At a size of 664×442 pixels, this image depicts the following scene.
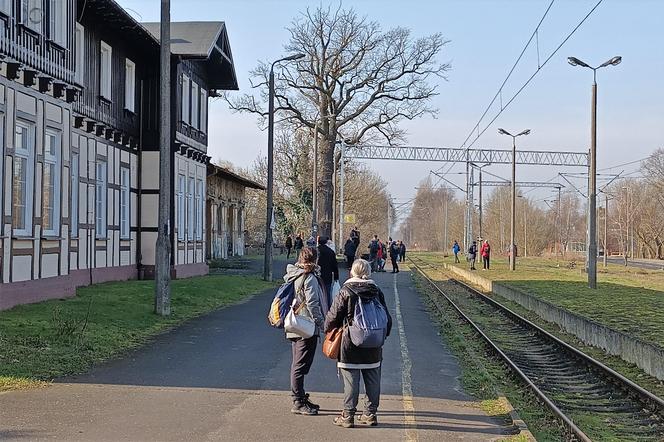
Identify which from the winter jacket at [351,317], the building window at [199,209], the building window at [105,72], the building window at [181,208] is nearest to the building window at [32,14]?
the building window at [105,72]

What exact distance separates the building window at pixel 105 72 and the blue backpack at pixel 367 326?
1693 cm

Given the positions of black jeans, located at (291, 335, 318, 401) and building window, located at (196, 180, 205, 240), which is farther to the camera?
building window, located at (196, 180, 205, 240)

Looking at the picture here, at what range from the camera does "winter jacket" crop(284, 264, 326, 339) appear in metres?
8.46

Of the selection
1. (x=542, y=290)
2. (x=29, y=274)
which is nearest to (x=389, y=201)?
(x=542, y=290)

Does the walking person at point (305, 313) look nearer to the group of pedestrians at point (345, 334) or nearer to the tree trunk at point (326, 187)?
the group of pedestrians at point (345, 334)

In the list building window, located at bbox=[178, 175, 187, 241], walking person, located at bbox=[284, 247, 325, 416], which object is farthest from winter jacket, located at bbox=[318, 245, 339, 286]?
building window, located at bbox=[178, 175, 187, 241]

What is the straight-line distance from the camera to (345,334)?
7996 mm

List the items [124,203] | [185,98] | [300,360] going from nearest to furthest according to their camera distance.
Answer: [300,360] < [124,203] < [185,98]

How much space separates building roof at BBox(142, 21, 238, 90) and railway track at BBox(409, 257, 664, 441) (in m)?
12.9

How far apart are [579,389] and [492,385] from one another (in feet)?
7.92

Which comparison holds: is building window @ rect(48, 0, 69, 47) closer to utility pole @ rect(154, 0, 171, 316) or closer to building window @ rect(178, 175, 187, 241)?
utility pole @ rect(154, 0, 171, 316)

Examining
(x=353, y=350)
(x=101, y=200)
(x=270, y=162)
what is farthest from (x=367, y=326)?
(x=270, y=162)

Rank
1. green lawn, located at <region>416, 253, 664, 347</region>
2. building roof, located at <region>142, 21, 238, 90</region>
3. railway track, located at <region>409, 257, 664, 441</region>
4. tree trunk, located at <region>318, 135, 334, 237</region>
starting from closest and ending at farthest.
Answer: railway track, located at <region>409, 257, 664, 441</region> < green lawn, located at <region>416, 253, 664, 347</region> < building roof, located at <region>142, 21, 238, 90</region> < tree trunk, located at <region>318, 135, 334, 237</region>

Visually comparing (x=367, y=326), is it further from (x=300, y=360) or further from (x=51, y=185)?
(x=51, y=185)
